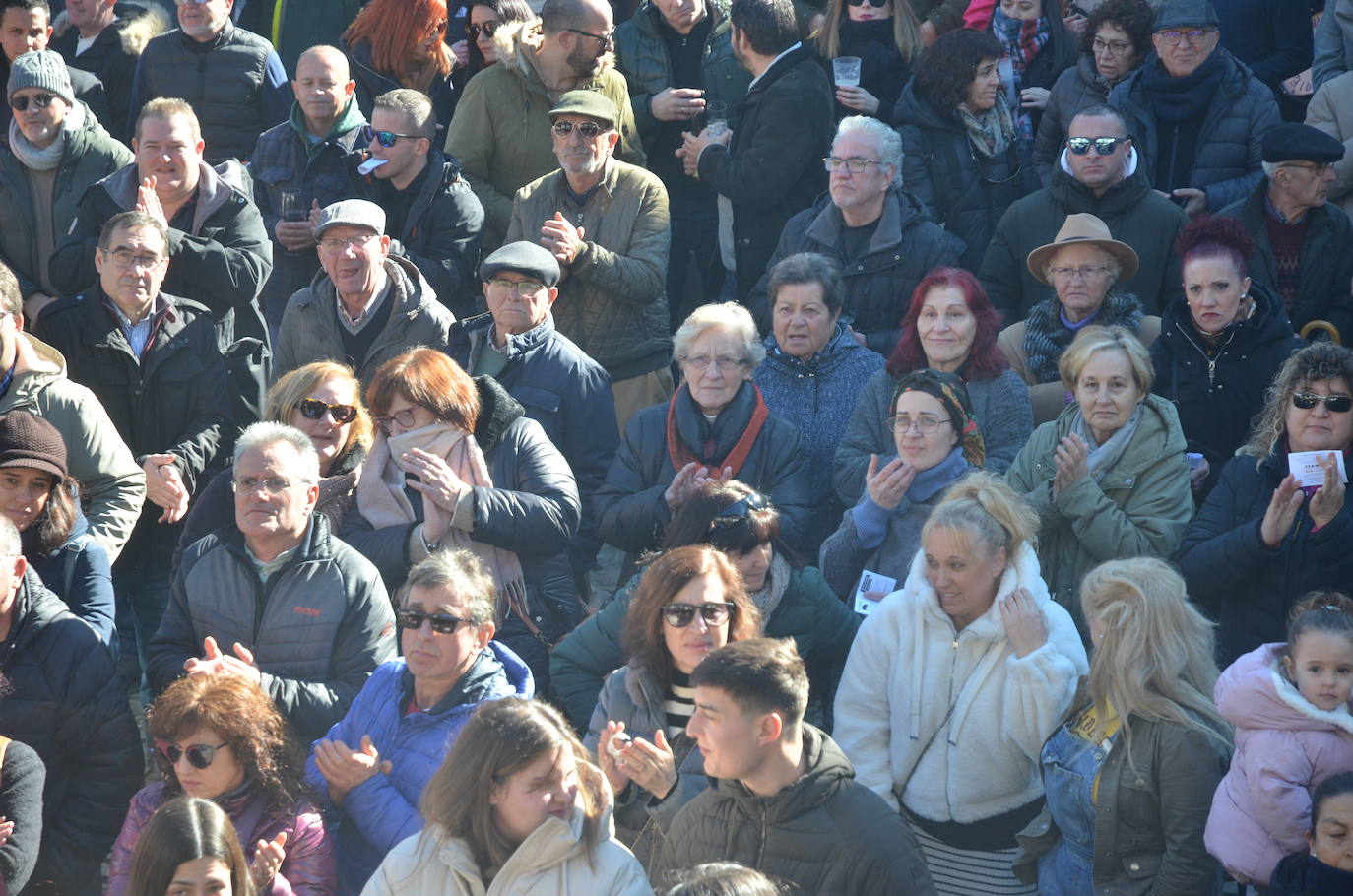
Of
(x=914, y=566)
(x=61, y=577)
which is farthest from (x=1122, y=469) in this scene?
(x=61, y=577)

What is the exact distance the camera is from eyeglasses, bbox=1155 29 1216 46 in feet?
27.9

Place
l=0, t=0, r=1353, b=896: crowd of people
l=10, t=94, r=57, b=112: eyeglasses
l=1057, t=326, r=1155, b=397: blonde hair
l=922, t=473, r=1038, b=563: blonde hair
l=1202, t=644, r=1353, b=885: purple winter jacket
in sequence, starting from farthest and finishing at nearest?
l=10, t=94, r=57, b=112: eyeglasses < l=1057, t=326, r=1155, b=397: blonde hair < l=922, t=473, r=1038, b=563: blonde hair < l=0, t=0, r=1353, b=896: crowd of people < l=1202, t=644, r=1353, b=885: purple winter jacket

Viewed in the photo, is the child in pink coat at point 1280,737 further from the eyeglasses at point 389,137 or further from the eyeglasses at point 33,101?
the eyeglasses at point 33,101

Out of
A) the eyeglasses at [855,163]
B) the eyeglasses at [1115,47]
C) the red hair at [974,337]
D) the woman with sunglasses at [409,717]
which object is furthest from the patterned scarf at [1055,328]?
the woman with sunglasses at [409,717]

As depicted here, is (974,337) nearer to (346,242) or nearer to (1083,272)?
(1083,272)

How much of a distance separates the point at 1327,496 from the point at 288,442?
11.7 ft

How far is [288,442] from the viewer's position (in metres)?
6.02

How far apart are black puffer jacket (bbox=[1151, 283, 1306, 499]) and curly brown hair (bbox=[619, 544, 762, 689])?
2508 mm

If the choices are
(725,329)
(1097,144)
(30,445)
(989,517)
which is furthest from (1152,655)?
(30,445)

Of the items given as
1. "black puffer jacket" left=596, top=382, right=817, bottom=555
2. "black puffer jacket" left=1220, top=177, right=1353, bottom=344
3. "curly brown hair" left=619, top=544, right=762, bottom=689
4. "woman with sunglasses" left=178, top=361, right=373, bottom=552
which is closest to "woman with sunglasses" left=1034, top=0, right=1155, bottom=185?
"black puffer jacket" left=1220, top=177, right=1353, bottom=344

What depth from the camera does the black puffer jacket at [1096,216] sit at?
7.93 metres

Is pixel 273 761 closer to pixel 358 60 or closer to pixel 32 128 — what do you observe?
pixel 32 128

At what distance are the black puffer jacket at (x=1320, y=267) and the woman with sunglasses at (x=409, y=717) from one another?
4.22m

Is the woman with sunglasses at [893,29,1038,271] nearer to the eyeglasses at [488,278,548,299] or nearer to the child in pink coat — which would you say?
the eyeglasses at [488,278,548,299]
